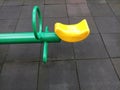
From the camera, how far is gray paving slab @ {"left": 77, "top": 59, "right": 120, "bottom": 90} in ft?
6.56

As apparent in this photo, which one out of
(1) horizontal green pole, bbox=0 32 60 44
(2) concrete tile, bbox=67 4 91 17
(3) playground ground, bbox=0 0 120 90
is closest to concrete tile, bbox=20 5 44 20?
(3) playground ground, bbox=0 0 120 90

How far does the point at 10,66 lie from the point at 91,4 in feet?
8.42

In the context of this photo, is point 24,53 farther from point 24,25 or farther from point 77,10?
point 77,10

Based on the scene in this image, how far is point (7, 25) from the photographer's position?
3.17m

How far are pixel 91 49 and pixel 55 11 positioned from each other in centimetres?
153

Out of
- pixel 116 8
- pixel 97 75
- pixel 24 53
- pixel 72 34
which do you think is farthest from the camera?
pixel 116 8

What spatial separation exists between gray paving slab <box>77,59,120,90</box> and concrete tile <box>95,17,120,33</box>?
0.84m

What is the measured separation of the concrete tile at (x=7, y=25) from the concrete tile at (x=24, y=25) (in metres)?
0.09

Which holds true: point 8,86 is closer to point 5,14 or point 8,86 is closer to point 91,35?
point 91,35

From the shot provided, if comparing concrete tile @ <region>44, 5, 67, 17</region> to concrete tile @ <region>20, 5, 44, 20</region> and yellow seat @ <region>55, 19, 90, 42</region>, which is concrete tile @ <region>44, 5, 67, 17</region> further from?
yellow seat @ <region>55, 19, 90, 42</region>

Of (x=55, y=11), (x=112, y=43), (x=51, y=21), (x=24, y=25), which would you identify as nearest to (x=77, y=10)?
(x=55, y=11)

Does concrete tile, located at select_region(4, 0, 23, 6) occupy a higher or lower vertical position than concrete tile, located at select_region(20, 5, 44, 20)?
lower

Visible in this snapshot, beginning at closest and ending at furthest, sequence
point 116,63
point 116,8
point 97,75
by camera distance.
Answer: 1. point 97,75
2. point 116,63
3. point 116,8

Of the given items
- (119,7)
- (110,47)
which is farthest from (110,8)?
(110,47)
